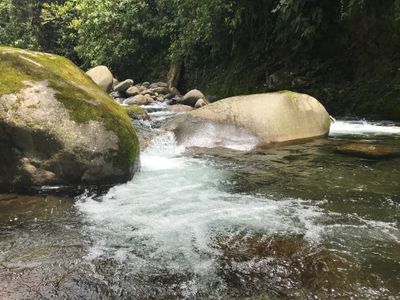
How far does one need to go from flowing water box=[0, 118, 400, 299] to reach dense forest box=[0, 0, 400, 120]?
5360 millimetres

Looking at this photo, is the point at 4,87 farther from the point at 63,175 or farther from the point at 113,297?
the point at 113,297

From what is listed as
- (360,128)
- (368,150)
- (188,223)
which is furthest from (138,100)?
(188,223)

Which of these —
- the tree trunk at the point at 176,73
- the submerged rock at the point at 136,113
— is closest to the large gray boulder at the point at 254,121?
the submerged rock at the point at 136,113

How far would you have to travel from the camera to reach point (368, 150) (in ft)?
23.2

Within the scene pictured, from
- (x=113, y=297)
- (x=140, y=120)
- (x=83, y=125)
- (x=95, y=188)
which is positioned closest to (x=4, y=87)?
(x=83, y=125)

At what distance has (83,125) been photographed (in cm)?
514

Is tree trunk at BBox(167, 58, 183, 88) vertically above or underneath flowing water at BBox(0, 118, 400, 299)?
above

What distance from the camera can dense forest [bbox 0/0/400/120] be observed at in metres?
10.5

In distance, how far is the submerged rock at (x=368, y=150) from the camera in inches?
268

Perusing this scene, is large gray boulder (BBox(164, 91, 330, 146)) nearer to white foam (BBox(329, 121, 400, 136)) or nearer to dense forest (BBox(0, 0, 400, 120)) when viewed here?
white foam (BBox(329, 121, 400, 136))

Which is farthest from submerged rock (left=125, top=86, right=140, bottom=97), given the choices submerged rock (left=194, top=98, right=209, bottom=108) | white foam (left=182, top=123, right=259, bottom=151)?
white foam (left=182, top=123, right=259, bottom=151)

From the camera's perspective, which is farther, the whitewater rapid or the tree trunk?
the tree trunk

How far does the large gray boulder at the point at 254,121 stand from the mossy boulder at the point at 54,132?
2588mm

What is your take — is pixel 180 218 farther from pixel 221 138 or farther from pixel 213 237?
pixel 221 138
